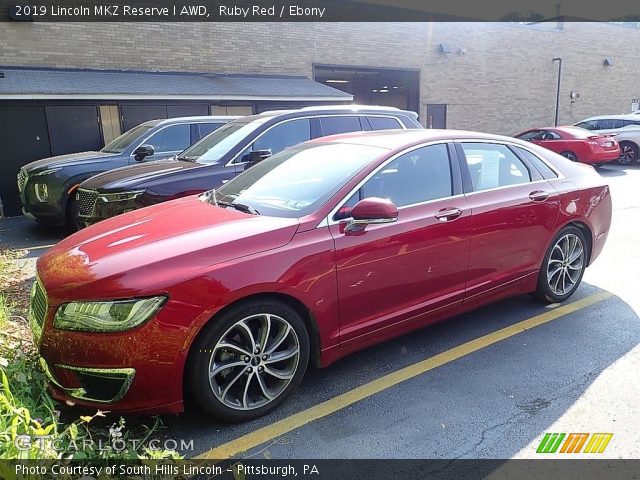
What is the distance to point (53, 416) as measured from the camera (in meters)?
2.62

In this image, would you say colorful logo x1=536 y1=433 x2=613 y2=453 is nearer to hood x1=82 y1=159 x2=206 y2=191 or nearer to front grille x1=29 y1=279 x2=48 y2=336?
front grille x1=29 y1=279 x2=48 y2=336

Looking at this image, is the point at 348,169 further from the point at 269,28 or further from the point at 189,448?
the point at 269,28

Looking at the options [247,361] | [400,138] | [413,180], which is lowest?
[247,361]

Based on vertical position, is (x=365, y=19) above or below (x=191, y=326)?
above

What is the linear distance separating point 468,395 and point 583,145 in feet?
45.5

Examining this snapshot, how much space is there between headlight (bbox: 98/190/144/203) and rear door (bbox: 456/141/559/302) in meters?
3.85

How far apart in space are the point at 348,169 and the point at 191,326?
157cm

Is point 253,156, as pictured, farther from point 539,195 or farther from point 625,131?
point 625,131

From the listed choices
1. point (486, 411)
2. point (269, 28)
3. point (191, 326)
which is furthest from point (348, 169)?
point (269, 28)

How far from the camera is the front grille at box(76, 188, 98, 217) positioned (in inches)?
242

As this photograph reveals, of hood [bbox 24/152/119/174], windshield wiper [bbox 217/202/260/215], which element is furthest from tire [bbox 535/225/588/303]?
hood [bbox 24/152/119/174]

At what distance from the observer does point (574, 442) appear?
2.68 m

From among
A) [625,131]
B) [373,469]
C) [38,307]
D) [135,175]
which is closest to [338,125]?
[135,175]

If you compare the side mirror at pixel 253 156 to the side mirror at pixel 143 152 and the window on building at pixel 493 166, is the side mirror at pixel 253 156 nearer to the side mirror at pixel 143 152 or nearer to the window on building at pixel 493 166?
the side mirror at pixel 143 152
